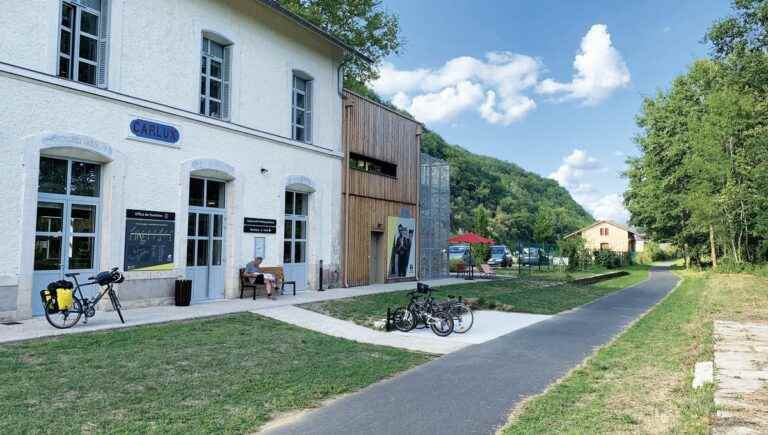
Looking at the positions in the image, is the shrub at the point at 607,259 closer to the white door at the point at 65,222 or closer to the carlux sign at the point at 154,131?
the carlux sign at the point at 154,131

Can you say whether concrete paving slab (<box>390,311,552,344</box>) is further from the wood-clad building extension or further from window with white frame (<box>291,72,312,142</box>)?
window with white frame (<box>291,72,312,142</box>)

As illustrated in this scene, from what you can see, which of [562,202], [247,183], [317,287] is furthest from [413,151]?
[562,202]

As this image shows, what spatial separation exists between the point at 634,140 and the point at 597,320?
127 ft

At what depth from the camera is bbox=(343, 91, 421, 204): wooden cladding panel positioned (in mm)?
19391

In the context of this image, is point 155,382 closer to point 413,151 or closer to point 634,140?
point 413,151

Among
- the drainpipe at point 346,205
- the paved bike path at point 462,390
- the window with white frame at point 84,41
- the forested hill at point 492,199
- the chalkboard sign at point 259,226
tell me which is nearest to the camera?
the paved bike path at point 462,390

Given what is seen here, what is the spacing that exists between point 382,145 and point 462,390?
16018mm

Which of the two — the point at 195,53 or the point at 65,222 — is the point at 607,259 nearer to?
the point at 195,53

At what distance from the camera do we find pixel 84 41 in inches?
441

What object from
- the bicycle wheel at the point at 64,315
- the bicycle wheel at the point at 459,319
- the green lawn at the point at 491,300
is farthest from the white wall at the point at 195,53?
the bicycle wheel at the point at 459,319

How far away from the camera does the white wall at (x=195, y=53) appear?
33.4 ft

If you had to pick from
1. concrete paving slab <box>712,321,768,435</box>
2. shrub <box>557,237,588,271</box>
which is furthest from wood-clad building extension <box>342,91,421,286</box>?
shrub <box>557,237,588,271</box>

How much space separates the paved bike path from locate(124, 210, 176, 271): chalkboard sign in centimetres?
769

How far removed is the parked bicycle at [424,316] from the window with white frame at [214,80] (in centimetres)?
763
